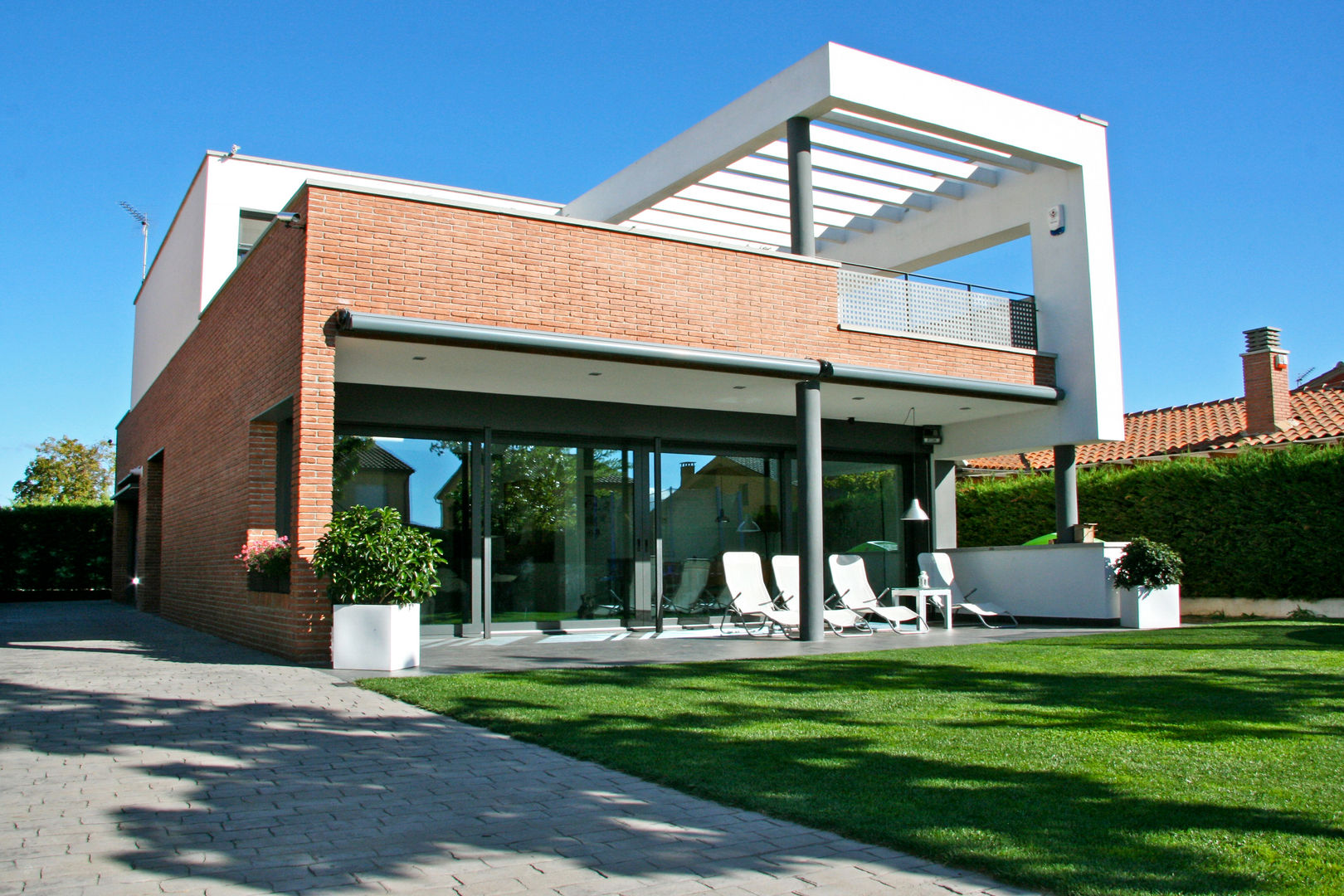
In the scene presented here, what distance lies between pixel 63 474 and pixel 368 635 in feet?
139

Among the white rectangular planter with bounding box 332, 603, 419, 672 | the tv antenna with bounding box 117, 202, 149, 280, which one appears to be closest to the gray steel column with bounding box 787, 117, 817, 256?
the white rectangular planter with bounding box 332, 603, 419, 672

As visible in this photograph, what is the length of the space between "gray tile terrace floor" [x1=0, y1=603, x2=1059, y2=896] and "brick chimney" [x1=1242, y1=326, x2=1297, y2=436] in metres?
20.6

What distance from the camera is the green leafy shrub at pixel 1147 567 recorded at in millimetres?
12695

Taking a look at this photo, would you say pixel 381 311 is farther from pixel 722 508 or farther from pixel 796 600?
pixel 796 600

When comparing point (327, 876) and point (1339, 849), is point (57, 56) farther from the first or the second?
point (1339, 849)

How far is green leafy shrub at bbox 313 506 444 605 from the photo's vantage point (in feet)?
27.6

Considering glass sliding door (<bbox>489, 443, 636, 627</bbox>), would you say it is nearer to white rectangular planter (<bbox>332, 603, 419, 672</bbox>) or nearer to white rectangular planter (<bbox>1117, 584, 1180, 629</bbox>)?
white rectangular planter (<bbox>332, 603, 419, 672</bbox>)

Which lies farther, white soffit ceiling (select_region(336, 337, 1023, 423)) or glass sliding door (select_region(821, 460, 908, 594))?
glass sliding door (select_region(821, 460, 908, 594))

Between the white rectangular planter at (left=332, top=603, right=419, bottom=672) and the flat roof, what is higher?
the flat roof

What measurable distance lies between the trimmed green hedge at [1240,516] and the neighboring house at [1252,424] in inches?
89.5

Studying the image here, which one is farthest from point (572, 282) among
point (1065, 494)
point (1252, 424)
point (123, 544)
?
point (1252, 424)

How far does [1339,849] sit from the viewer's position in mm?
3275

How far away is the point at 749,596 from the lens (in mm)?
12945

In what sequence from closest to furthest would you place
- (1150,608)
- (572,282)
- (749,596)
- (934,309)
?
(572,282) < (1150,608) < (749,596) < (934,309)
